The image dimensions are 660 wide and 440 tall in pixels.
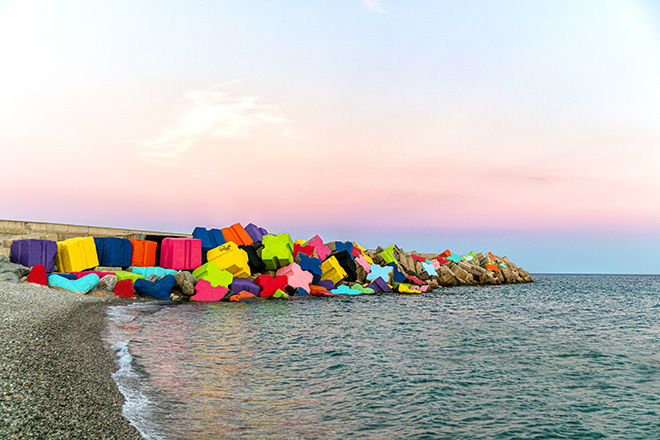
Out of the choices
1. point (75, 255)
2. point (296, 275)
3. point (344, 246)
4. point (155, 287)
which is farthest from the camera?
point (344, 246)

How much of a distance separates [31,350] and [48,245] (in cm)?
1022

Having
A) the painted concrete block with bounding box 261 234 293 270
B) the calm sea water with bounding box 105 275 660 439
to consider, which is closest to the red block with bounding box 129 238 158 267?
the painted concrete block with bounding box 261 234 293 270

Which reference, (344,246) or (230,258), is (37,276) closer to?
(230,258)

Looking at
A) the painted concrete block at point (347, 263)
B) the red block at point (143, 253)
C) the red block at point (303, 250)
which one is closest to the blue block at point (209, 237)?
the red block at point (143, 253)

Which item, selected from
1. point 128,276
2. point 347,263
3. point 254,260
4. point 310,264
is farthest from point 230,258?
point 347,263

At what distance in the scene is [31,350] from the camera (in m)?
4.95

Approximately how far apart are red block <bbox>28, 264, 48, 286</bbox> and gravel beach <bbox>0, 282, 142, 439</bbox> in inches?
181

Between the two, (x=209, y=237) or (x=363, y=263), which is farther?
(x=363, y=263)

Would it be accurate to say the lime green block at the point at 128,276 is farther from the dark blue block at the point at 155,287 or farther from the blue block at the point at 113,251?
the blue block at the point at 113,251

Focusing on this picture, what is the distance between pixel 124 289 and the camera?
1359cm

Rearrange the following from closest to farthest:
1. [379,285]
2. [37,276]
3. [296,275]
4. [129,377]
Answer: [129,377] < [37,276] < [296,275] < [379,285]

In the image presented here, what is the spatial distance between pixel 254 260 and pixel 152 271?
4098 millimetres

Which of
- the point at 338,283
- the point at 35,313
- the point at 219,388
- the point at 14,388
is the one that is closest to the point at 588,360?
the point at 219,388

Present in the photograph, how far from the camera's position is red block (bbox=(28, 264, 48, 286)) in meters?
11.8
